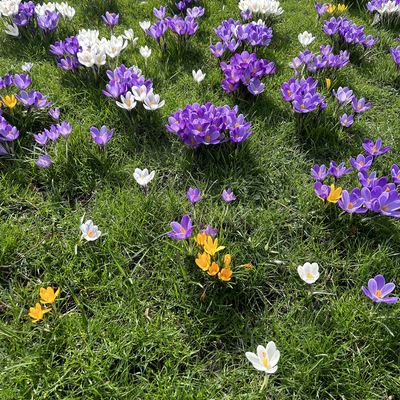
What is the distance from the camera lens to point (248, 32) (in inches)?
132

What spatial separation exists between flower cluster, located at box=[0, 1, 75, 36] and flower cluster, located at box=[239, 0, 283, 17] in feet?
6.90

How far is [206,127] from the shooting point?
2.36m

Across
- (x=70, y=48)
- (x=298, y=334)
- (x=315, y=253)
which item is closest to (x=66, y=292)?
(x=298, y=334)

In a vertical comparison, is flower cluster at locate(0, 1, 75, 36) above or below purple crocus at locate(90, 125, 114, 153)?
above

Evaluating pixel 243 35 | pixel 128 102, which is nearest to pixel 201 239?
pixel 128 102

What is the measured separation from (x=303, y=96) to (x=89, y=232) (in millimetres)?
2031

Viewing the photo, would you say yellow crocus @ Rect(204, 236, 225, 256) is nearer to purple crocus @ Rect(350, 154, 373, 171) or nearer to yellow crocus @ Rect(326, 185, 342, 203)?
yellow crocus @ Rect(326, 185, 342, 203)

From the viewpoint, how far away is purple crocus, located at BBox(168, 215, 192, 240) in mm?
1786

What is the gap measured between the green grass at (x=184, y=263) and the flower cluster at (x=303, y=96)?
22cm

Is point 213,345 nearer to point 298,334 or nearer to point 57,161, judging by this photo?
point 298,334

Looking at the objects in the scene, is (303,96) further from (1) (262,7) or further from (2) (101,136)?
(1) (262,7)

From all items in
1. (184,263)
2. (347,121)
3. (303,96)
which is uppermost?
(303,96)

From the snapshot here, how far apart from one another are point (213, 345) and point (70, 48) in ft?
9.48

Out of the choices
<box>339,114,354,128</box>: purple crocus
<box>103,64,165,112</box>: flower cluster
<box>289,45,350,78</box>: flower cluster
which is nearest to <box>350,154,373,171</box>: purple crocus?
<box>339,114,354,128</box>: purple crocus
